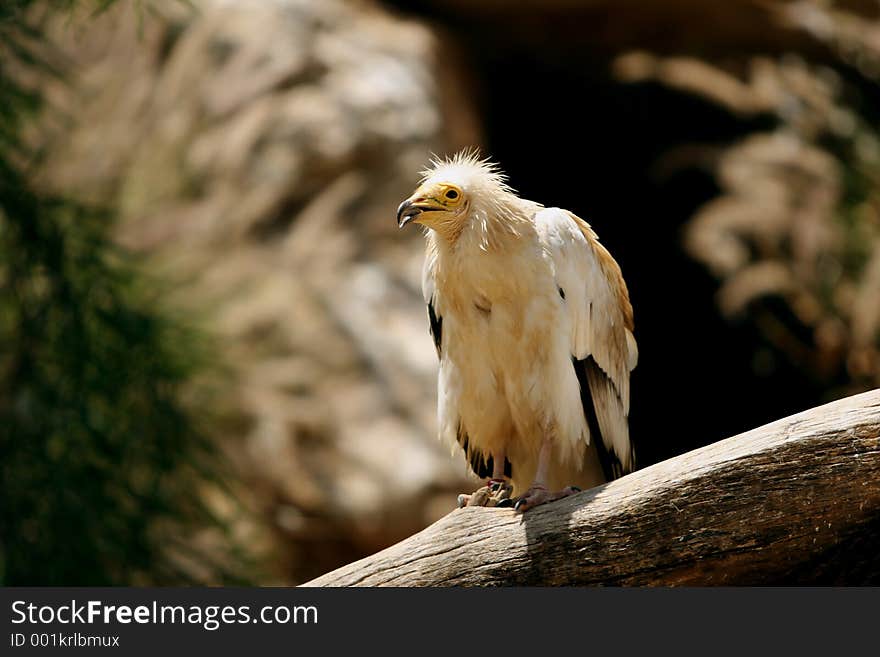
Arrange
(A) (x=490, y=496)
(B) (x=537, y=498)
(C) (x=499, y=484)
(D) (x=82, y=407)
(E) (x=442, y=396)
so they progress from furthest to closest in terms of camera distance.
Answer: (D) (x=82, y=407) → (E) (x=442, y=396) → (C) (x=499, y=484) → (A) (x=490, y=496) → (B) (x=537, y=498)

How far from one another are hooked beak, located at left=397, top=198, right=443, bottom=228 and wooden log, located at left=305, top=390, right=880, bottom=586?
103cm

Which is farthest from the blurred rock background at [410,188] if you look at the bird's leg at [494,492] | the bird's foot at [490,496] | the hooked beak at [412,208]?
the hooked beak at [412,208]

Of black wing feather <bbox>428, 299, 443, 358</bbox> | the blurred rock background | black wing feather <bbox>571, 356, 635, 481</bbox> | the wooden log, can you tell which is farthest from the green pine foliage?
the wooden log

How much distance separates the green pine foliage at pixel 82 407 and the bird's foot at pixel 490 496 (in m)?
2.99

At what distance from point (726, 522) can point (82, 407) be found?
4029 millimetres

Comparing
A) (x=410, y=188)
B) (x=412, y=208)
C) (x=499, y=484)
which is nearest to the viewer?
(x=412, y=208)

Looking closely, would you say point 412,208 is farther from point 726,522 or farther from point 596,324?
point 726,522

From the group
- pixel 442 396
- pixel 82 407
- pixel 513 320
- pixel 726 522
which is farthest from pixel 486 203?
pixel 82 407

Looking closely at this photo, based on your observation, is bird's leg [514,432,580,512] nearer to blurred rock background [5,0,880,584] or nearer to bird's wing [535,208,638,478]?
bird's wing [535,208,638,478]

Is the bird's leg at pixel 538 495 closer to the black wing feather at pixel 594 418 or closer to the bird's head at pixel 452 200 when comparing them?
the black wing feather at pixel 594 418

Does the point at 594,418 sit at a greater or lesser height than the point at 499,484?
greater

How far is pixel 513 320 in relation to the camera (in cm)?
376

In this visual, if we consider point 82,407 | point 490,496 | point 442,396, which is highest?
point 82,407

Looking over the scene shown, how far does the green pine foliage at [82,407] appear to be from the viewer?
5.98 m
